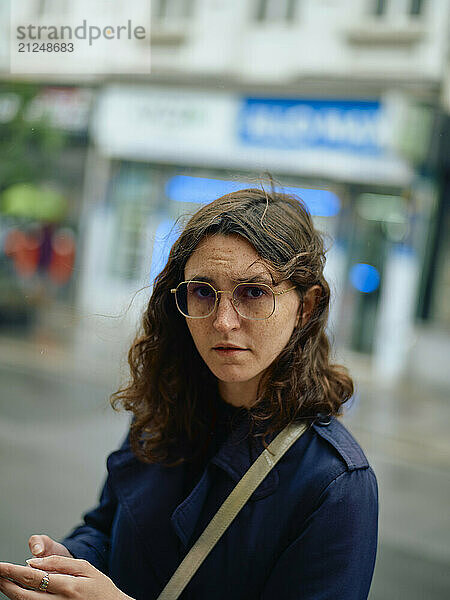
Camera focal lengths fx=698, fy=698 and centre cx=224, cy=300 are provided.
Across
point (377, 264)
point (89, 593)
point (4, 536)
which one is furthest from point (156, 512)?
point (377, 264)

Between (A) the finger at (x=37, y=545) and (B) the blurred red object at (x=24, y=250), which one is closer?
(A) the finger at (x=37, y=545)

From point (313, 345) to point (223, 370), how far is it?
168mm

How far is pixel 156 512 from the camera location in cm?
120

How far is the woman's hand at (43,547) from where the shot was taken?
3.89 ft

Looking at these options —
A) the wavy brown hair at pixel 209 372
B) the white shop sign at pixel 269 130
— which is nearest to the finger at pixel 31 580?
the wavy brown hair at pixel 209 372

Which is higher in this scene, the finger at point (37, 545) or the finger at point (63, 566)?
the finger at point (63, 566)

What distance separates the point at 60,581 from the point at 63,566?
0.02m

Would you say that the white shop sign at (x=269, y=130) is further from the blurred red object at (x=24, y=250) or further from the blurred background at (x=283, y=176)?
the blurred red object at (x=24, y=250)

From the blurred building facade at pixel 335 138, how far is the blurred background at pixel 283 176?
0.9 inches

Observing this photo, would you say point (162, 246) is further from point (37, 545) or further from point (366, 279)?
point (366, 279)

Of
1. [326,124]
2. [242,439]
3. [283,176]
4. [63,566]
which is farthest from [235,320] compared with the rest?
[326,124]

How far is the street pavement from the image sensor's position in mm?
3176

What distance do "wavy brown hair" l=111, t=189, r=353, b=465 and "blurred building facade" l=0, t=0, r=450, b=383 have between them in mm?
3500

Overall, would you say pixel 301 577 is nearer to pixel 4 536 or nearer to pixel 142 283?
A: pixel 142 283
